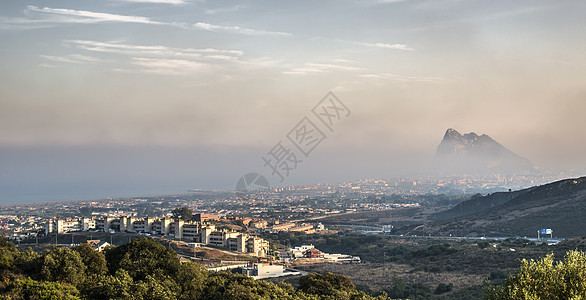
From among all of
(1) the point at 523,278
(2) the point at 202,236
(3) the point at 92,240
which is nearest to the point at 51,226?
(3) the point at 92,240

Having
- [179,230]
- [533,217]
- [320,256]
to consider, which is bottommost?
[320,256]

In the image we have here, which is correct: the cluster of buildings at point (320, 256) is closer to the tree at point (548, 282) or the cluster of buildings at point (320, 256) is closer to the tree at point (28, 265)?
the tree at point (28, 265)

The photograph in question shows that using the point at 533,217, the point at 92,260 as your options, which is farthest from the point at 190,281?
the point at 533,217

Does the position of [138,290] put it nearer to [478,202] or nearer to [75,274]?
[75,274]

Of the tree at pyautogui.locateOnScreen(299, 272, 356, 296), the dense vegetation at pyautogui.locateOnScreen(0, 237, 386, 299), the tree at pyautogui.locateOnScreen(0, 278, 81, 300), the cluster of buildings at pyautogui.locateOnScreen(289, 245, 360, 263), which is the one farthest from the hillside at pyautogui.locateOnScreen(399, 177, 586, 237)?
the tree at pyautogui.locateOnScreen(0, 278, 81, 300)

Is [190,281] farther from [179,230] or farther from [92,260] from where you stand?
[179,230]

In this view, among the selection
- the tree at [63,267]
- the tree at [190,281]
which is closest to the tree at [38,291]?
the tree at [63,267]
